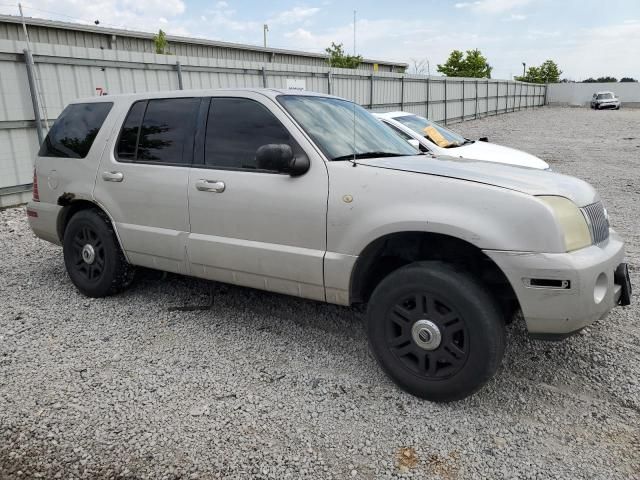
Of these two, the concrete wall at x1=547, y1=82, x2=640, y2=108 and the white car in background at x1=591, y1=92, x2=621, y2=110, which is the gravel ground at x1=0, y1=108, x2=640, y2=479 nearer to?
the white car in background at x1=591, y1=92, x2=621, y2=110

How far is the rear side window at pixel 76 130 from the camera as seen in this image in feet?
14.8

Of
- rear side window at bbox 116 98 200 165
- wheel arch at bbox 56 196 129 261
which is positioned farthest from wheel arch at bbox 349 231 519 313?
wheel arch at bbox 56 196 129 261

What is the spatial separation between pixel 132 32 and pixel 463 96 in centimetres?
1743

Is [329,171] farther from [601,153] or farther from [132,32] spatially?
[132,32]

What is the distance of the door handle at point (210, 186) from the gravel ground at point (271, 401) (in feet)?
3.59

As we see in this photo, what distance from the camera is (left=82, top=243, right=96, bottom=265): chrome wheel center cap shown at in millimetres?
4520

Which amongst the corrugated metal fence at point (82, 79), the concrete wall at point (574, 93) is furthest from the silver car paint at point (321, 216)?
the concrete wall at point (574, 93)

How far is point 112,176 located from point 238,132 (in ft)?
4.17

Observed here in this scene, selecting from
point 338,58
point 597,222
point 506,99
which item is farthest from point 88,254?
point 506,99

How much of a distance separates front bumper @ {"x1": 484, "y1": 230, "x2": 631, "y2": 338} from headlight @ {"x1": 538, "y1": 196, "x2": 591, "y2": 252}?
0.16 ft

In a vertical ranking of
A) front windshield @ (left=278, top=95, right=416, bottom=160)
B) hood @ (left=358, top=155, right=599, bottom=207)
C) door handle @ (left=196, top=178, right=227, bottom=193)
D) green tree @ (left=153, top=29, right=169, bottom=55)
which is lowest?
door handle @ (left=196, top=178, right=227, bottom=193)

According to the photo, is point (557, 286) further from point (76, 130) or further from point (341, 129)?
point (76, 130)

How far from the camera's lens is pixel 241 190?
3.54 m

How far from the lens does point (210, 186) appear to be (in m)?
3.67
